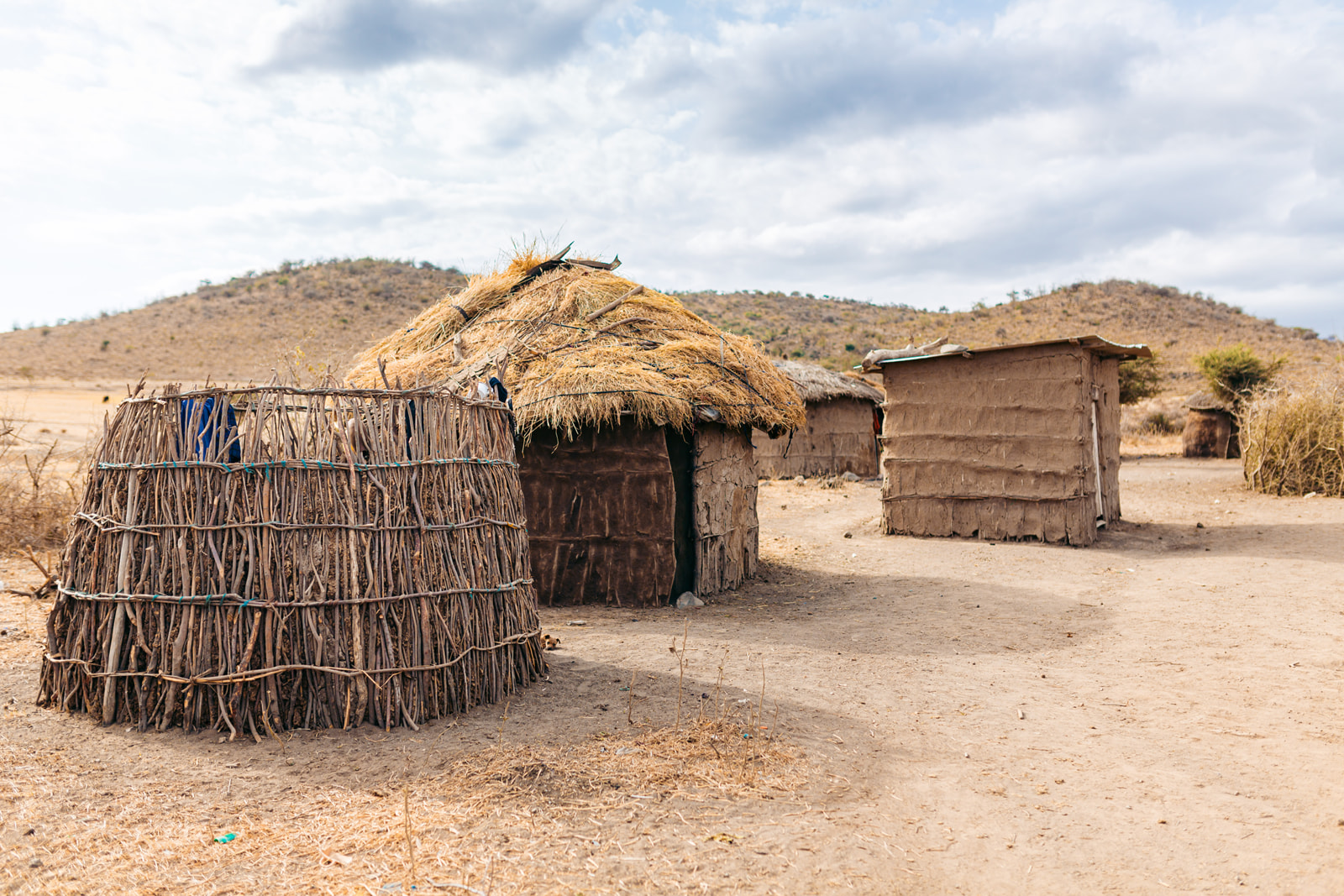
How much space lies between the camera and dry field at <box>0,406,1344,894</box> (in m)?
3.07

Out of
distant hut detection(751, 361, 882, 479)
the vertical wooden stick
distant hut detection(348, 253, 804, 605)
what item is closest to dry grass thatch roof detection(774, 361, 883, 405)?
distant hut detection(751, 361, 882, 479)

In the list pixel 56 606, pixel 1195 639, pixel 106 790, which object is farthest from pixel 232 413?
pixel 1195 639

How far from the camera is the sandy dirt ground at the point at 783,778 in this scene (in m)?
3.07

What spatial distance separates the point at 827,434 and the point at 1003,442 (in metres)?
9.31

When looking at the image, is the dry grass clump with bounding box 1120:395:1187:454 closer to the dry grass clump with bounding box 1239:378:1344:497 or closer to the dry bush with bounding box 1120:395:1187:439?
the dry bush with bounding box 1120:395:1187:439

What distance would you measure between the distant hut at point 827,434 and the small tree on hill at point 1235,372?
939 centimetres

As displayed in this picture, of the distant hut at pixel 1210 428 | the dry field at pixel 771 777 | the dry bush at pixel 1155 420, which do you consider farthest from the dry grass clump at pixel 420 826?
the dry bush at pixel 1155 420

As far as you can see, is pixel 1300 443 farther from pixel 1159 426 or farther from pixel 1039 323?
pixel 1039 323

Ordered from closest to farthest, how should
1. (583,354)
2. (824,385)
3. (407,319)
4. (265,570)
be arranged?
(265,570) → (583,354) → (824,385) → (407,319)

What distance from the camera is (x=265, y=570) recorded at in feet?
13.9

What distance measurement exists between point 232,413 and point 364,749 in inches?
69.6

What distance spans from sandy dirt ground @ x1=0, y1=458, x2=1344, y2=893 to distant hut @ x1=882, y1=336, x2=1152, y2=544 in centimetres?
408

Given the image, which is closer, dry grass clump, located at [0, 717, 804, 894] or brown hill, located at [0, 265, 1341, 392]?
dry grass clump, located at [0, 717, 804, 894]

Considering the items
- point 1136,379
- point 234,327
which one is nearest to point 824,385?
point 1136,379
